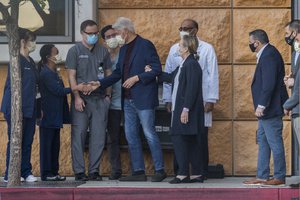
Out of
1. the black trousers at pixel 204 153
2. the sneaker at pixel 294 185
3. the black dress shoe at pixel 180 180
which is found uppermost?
the black trousers at pixel 204 153

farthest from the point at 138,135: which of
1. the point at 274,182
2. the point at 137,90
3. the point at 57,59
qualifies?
the point at 274,182

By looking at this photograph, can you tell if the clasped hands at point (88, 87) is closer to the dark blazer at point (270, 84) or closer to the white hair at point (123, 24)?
the white hair at point (123, 24)

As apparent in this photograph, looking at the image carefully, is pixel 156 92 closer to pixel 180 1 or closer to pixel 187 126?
pixel 187 126

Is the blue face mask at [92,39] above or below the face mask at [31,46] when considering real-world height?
above

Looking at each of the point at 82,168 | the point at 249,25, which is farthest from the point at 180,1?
the point at 82,168

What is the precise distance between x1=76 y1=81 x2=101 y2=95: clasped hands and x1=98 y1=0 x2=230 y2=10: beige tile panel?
136cm

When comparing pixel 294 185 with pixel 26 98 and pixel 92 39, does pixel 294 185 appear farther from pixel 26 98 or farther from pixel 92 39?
pixel 26 98

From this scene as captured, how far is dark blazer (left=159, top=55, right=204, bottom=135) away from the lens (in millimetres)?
11531

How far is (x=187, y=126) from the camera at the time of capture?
11.5 meters

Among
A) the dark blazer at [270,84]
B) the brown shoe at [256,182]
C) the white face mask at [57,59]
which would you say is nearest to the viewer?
the dark blazer at [270,84]

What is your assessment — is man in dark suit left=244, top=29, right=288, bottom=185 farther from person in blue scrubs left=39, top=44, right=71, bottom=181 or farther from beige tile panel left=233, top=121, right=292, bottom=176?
person in blue scrubs left=39, top=44, right=71, bottom=181

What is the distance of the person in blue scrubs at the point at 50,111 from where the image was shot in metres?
12.1

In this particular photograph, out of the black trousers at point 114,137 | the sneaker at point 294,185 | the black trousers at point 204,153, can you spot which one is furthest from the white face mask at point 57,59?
the sneaker at point 294,185

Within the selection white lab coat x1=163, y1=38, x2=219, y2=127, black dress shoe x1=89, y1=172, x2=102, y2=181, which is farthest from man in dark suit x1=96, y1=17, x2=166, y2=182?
white lab coat x1=163, y1=38, x2=219, y2=127
